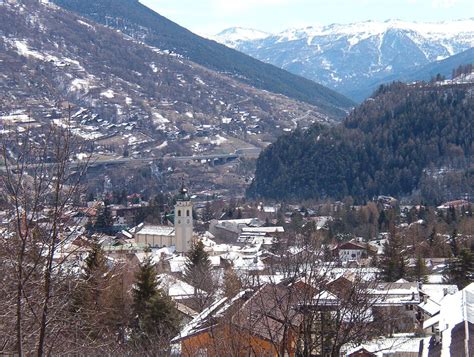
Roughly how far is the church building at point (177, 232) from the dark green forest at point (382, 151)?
51069 millimetres

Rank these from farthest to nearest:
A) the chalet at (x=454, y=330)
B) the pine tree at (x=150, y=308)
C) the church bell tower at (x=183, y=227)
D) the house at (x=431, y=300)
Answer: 1. the church bell tower at (x=183, y=227)
2. the house at (x=431, y=300)
3. the pine tree at (x=150, y=308)
4. the chalet at (x=454, y=330)

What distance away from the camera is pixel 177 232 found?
70.1 meters

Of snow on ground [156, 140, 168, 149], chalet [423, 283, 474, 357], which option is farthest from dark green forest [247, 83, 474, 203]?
chalet [423, 283, 474, 357]

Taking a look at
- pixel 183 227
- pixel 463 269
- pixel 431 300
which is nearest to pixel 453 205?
pixel 183 227

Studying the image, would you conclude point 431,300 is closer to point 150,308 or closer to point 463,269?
point 463,269

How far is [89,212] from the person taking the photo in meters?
12.8

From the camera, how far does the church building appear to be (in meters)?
69.6

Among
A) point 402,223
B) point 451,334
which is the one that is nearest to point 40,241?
point 451,334

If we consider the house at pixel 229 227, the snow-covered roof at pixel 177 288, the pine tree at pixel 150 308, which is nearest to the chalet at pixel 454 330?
the pine tree at pixel 150 308

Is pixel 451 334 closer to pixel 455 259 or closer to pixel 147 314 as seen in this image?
pixel 147 314

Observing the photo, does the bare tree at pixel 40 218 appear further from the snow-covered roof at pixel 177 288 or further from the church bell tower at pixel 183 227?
the church bell tower at pixel 183 227

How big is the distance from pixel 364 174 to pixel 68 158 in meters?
127

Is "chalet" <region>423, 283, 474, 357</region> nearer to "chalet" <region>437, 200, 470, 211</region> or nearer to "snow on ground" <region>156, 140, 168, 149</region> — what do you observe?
"chalet" <region>437, 200, 470, 211</region>

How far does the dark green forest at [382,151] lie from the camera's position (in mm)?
129250
